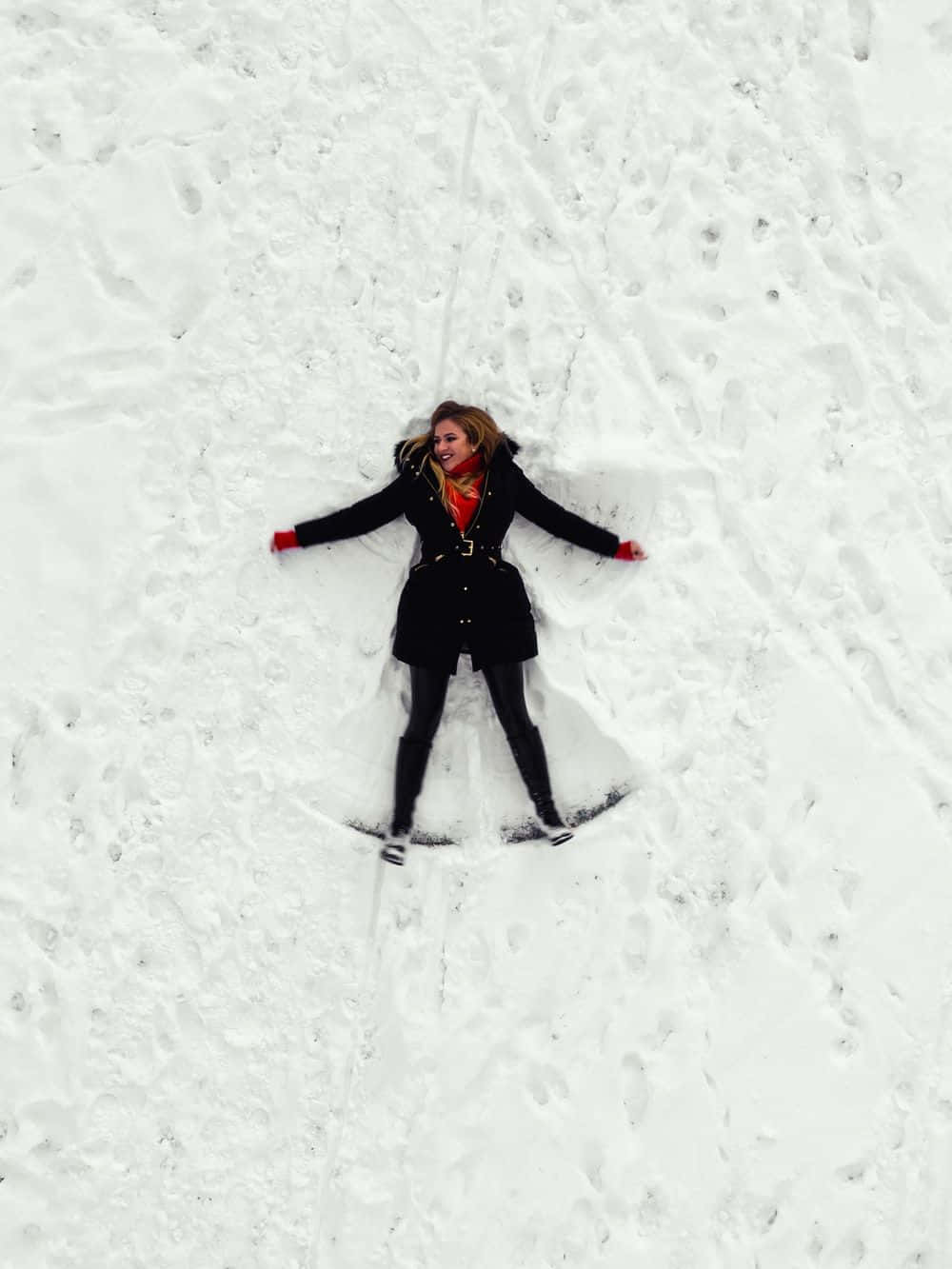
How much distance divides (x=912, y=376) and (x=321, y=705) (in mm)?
2438

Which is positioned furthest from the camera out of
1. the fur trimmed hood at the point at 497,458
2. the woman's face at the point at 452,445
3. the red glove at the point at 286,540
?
the red glove at the point at 286,540

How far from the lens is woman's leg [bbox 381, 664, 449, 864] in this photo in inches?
139

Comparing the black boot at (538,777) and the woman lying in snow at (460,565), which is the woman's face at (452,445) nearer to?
the woman lying in snow at (460,565)

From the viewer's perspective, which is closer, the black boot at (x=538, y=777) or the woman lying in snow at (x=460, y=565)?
the woman lying in snow at (x=460, y=565)

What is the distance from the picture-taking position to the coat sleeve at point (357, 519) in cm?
354

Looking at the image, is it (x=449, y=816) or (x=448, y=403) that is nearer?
(x=448, y=403)

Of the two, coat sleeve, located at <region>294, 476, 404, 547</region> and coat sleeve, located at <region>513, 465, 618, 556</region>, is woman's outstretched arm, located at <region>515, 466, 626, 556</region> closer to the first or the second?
coat sleeve, located at <region>513, 465, 618, 556</region>

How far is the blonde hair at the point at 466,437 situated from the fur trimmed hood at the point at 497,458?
0.09 ft

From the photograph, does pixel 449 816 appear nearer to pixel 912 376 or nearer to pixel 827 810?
pixel 827 810

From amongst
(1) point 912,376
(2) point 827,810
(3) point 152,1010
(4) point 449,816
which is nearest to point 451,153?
(1) point 912,376

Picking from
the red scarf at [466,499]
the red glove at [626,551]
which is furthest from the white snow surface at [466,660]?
the red scarf at [466,499]

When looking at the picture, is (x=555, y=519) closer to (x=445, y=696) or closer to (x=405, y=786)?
(x=445, y=696)

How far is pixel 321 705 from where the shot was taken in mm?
3750

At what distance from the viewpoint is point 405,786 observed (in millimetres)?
3586
